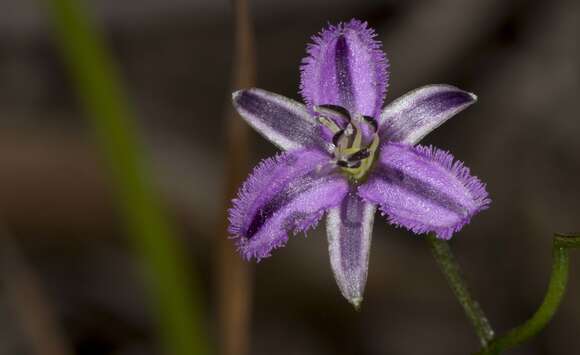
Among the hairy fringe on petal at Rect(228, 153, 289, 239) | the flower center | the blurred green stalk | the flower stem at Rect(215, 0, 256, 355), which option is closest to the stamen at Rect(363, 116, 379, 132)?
the flower center

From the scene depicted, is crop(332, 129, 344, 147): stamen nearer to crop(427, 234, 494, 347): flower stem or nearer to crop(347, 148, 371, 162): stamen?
crop(347, 148, 371, 162): stamen

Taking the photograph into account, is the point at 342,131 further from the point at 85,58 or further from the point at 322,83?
the point at 85,58

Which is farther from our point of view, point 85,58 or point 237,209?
point 85,58

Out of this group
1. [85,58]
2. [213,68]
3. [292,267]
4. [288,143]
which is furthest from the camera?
[213,68]

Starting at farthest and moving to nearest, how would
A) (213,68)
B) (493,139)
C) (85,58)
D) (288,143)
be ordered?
(213,68) < (493,139) < (85,58) < (288,143)

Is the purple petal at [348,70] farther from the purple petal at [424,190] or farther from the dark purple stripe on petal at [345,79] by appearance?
the purple petal at [424,190]

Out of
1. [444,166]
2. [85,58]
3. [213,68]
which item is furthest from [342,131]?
[213,68]
